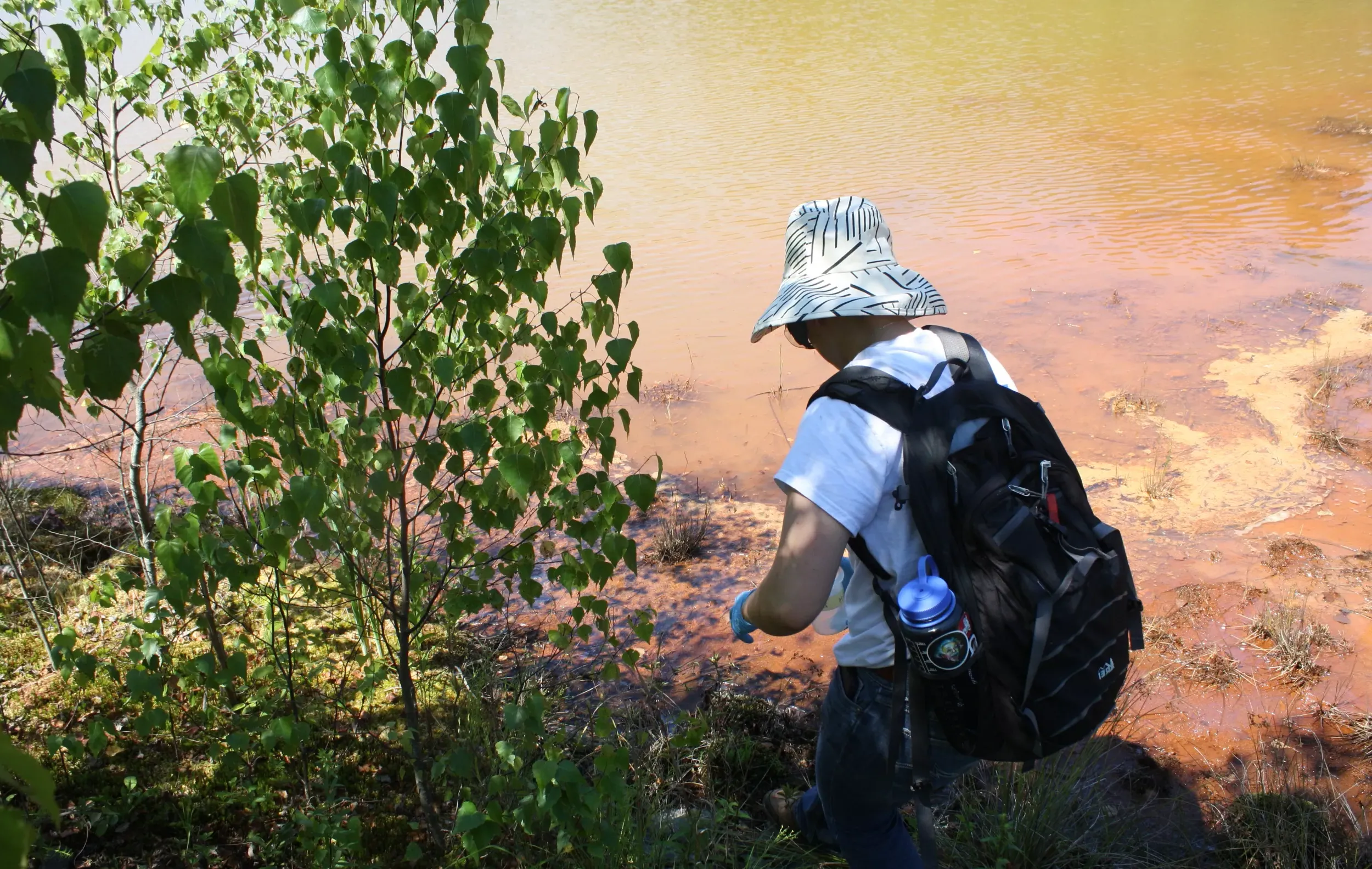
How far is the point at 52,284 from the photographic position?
3.25 ft

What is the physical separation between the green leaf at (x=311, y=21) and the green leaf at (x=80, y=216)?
931 mm

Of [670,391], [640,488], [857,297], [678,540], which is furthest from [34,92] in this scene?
[670,391]

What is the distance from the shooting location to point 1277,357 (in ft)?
22.4

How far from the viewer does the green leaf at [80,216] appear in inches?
38.5

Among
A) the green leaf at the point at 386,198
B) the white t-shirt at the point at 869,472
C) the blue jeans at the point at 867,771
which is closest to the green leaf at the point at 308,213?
the green leaf at the point at 386,198

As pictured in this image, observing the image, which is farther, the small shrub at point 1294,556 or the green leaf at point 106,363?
the small shrub at point 1294,556

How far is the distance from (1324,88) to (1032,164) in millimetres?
6241

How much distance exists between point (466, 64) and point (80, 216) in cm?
84

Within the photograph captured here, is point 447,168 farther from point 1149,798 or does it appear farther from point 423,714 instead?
point 1149,798

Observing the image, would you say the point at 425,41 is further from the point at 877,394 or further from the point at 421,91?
the point at 877,394

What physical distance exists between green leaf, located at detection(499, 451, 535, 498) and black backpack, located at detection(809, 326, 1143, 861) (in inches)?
22.2

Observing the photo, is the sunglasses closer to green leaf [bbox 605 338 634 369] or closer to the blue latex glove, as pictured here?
green leaf [bbox 605 338 634 369]

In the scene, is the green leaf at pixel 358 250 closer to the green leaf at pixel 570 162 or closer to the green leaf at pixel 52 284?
the green leaf at pixel 570 162

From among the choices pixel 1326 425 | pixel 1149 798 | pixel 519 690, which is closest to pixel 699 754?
pixel 519 690
